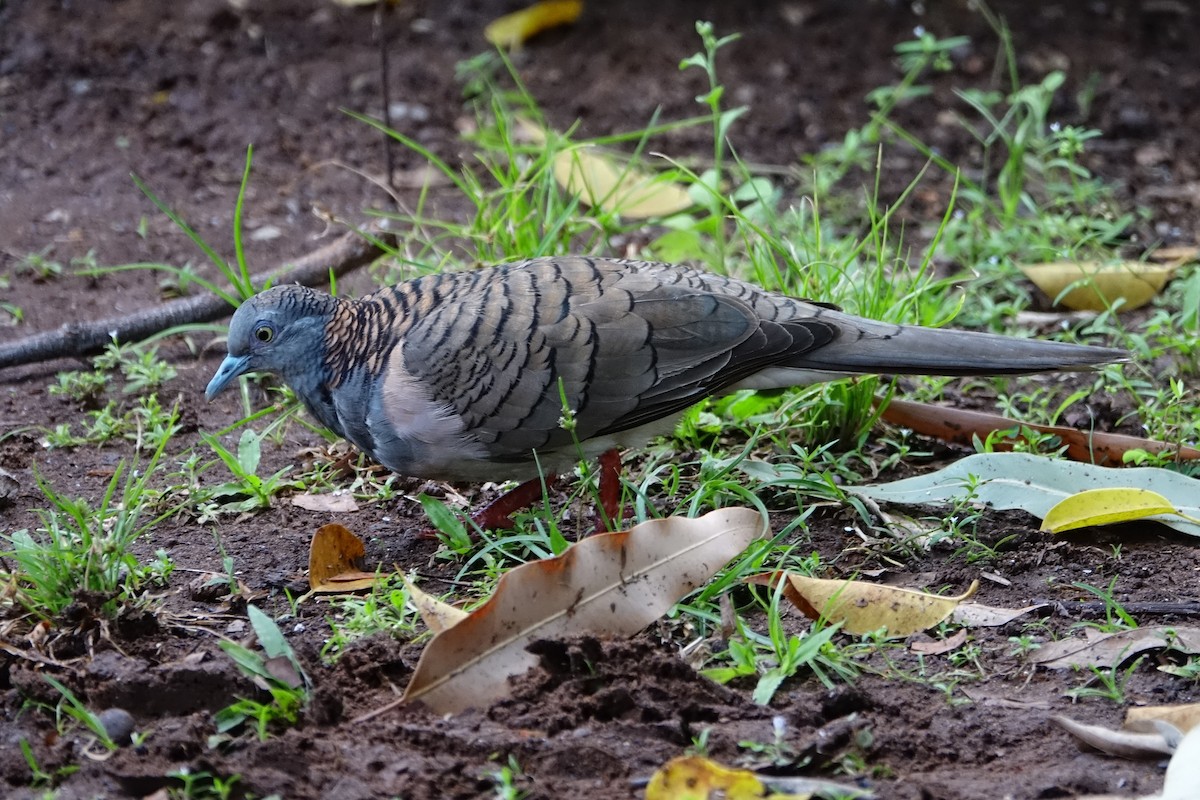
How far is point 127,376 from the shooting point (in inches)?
184

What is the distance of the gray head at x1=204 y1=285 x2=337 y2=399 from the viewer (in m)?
3.82

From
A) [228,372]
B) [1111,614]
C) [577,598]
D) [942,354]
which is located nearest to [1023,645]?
[1111,614]

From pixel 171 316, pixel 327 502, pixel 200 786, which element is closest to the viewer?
pixel 200 786

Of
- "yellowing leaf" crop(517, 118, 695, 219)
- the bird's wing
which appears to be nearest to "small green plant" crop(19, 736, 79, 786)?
the bird's wing

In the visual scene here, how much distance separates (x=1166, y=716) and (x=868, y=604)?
73 centimetres

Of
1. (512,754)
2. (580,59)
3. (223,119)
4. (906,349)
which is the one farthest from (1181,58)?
(512,754)

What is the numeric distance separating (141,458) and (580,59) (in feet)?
12.2

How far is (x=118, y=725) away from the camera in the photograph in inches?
107

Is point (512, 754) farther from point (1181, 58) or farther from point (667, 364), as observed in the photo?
point (1181, 58)

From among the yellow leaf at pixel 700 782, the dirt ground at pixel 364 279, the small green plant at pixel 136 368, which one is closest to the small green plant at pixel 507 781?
the dirt ground at pixel 364 279

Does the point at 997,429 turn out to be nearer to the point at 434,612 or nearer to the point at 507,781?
the point at 434,612

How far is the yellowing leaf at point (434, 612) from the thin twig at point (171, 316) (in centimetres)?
178

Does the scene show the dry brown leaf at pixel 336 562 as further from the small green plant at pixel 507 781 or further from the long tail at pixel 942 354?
the long tail at pixel 942 354

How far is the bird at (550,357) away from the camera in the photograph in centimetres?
362
